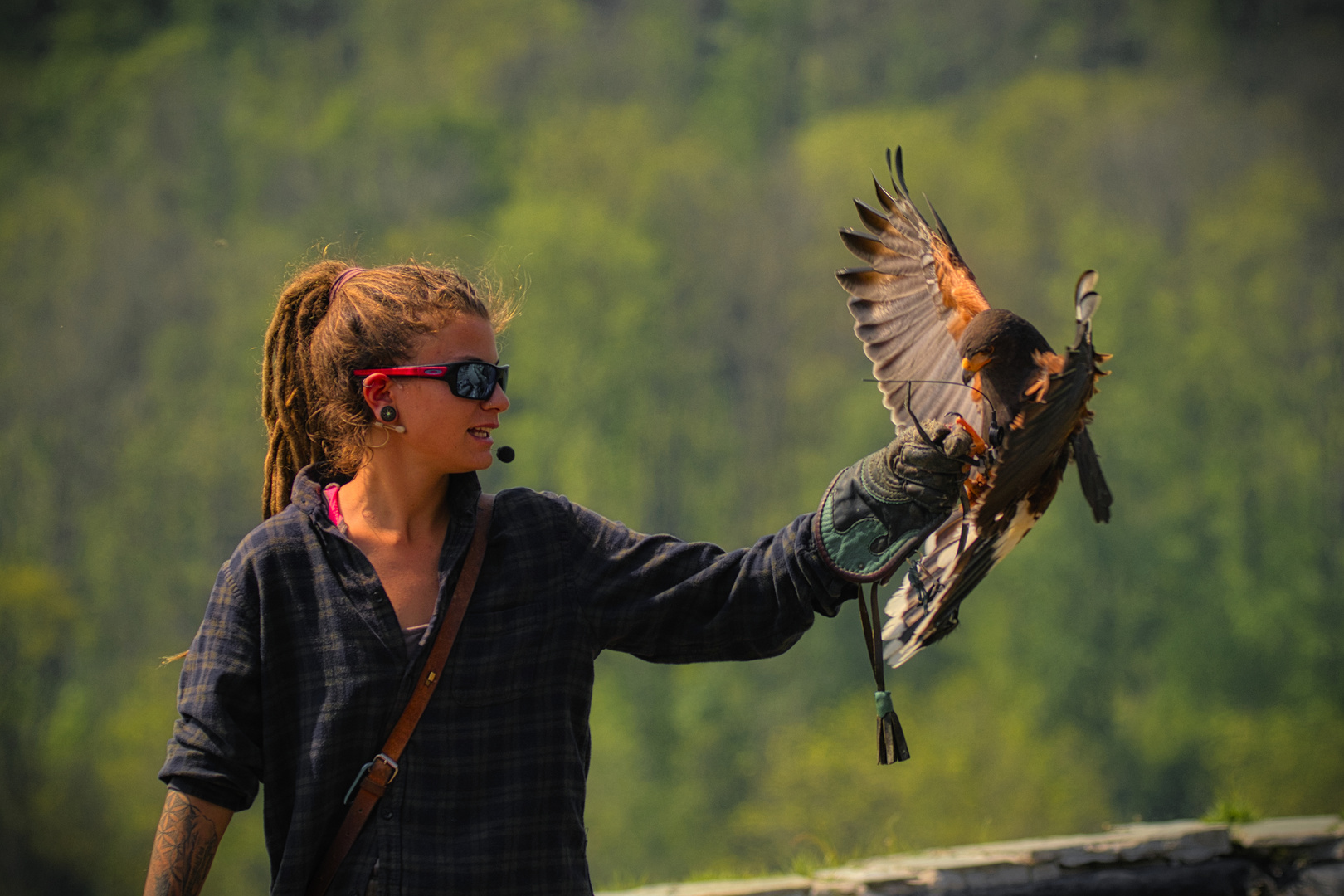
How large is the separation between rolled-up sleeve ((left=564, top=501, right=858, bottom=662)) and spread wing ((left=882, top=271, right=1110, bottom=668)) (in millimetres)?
259

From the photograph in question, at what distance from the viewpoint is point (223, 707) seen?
133 cm

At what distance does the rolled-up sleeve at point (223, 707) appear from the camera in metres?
1.31

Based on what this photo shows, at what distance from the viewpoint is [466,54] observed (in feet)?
17.6

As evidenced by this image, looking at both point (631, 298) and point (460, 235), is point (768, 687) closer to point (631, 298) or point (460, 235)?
point (631, 298)

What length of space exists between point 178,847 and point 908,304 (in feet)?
6.01

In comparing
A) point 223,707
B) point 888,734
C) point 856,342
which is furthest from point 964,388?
point 856,342

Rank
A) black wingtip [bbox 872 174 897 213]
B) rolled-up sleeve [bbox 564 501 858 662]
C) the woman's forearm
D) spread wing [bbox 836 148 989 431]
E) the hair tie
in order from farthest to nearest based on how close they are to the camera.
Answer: black wingtip [bbox 872 174 897 213] < spread wing [bbox 836 148 989 431] < the hair tie < rolled-up sleeve [bbox 564 501 858 662] < the woman's forearm

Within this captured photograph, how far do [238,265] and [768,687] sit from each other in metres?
3.53

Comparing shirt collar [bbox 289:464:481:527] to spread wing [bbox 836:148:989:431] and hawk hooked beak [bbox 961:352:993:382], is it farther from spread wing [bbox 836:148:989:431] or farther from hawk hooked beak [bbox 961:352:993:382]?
spread wing [bbox 836:148:989:431]

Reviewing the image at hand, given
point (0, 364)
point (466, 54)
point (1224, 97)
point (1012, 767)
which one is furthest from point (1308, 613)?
point (0, 364)

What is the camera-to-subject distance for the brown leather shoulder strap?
52.4 inches

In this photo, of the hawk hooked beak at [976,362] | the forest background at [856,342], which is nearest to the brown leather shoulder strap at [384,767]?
the hawk hooked beak at [976,362]

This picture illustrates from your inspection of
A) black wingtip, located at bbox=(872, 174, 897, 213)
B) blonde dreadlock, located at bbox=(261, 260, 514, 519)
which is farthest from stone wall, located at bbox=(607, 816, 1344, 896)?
blonde dreadlock, located at bbox=(261, 260, 514, 519)

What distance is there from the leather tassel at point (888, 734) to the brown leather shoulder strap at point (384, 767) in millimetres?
617
